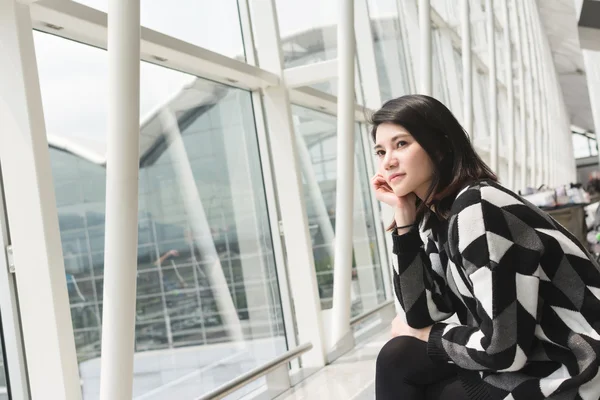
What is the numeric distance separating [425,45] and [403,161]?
5.51 m

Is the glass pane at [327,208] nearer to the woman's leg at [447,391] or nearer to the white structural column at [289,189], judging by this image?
the white structural column at [289,189]

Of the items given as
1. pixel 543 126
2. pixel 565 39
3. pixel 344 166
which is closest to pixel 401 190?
pixel 344 166

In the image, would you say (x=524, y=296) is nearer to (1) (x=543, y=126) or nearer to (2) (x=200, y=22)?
(2) (x=200, y=22)

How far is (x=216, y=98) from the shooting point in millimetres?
5969

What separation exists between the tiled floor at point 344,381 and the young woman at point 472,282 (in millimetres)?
2171

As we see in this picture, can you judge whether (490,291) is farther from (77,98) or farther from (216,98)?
(216,98)

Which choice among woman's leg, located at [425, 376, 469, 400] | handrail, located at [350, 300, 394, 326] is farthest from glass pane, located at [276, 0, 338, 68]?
woman's leg, located at [425, 376, 469, 400]

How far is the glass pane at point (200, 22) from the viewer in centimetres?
534

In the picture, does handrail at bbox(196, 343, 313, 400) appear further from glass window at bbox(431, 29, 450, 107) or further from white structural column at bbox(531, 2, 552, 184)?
white structural column at bbox(531, 2, 552, 184)

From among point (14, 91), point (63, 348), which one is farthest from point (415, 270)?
point (14, 91)

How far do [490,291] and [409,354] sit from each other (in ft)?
1.64

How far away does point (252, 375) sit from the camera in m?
5.16

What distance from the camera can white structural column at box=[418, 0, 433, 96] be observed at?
25.2 ft

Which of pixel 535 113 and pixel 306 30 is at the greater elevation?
pixel 535 113
